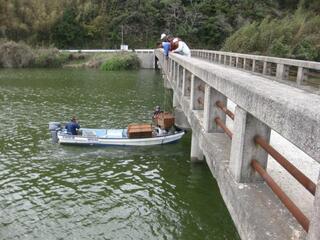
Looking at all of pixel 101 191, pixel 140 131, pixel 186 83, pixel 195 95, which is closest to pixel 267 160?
pixel 195 95

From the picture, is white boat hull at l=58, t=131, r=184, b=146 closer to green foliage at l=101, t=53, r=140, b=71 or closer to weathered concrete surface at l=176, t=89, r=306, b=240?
weathered concrete surface at l=176, t=89, r=306, b=240

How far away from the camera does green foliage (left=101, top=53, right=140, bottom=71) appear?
6838 centimetres

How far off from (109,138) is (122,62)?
5198 centimetres

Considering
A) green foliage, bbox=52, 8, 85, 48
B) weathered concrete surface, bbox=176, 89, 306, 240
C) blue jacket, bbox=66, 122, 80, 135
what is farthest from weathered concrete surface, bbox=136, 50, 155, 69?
weathered concrete surface, bbox=176, 89, 306, 240

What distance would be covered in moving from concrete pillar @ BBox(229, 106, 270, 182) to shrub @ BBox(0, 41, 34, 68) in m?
71.5

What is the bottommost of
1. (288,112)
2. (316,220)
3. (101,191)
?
(101,191)

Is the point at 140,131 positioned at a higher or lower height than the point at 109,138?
higher

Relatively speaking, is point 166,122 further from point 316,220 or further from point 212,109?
point 316,220

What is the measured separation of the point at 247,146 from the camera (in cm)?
519

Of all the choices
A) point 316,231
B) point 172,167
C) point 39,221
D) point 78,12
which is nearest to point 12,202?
point 39,221

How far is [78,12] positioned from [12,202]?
87.0 m

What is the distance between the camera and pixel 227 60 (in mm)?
25703

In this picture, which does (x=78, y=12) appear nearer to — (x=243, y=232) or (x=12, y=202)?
(x=12, y=202)

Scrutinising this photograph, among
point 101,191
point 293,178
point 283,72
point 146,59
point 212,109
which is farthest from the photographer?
point 146,59
